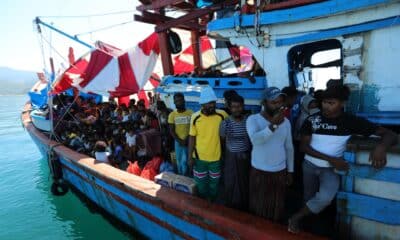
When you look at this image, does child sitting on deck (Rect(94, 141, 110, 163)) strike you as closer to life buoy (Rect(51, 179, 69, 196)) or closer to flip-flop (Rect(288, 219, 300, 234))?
life buoy (Rect(51, 179, 69, 196))

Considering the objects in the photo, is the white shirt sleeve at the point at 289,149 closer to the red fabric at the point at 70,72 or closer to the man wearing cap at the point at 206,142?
the man wearing cap at the point at 206,142

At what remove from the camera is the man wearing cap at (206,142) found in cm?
352

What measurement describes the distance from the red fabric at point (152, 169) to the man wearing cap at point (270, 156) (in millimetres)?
2097

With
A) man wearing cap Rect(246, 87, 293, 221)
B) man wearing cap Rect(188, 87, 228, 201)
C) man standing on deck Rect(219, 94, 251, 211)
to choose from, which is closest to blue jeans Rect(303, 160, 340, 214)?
man wearing cap Rect(246, 87, 293, 221)

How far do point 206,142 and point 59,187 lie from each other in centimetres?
514

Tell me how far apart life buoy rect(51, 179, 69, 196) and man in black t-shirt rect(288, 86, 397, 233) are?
5.90m

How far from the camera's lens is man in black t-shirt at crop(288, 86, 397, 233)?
2562 mm

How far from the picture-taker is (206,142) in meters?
3.57

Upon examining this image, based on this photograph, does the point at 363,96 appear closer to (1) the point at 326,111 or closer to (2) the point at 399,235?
(1) the point at 326,111

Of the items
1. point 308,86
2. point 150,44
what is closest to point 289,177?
point 308,86

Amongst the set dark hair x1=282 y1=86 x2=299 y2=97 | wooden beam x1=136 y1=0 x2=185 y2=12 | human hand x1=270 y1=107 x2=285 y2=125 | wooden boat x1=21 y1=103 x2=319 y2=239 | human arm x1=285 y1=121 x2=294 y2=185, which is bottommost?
wooden boat x1=21 y1=103 x2=319 y2=239

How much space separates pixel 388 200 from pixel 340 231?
55 centimetres

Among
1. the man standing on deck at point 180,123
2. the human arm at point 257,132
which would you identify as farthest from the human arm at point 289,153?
the man standing on deck at point 180,123

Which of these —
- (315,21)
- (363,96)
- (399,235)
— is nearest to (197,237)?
(399,235)
